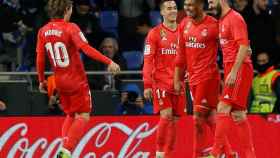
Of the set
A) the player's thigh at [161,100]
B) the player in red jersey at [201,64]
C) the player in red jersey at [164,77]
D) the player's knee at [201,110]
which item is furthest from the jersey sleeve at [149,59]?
the player's knee at [201,110]

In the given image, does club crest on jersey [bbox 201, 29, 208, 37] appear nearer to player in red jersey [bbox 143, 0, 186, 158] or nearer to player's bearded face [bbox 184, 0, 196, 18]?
player's bearded face [bbox 184, 0, 196, 18]

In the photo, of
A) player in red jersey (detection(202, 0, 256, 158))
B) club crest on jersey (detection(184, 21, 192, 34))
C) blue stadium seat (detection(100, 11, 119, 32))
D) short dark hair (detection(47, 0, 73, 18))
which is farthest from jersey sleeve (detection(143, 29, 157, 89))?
blue stadium seat (detection(100, 11, 119, 32))

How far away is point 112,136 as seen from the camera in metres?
16.4

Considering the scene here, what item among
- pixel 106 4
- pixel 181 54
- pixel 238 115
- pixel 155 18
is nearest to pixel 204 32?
pixel 181 54

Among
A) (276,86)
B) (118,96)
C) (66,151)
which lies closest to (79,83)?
(66,151)

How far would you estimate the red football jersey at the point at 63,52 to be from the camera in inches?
554

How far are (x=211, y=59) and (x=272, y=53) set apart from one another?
3.63 meters

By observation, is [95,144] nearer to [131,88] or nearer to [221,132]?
[131,88]

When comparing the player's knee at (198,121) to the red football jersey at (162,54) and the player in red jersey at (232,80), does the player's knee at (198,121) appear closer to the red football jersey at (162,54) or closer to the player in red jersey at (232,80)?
the player in red jersey at (232,80)

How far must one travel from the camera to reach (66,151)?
14008mm

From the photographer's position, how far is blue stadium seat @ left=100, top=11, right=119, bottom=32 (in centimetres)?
1884

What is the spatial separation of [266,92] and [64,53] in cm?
376

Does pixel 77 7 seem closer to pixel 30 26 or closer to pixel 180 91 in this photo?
pixel 30 26

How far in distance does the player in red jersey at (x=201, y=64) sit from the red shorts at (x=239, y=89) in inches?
26.0
